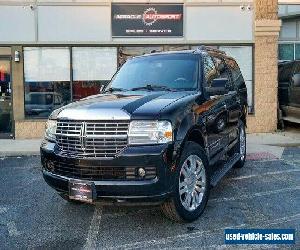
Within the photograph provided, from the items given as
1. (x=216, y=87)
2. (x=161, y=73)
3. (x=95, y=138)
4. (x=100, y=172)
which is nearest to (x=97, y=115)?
(x=95, y=138)

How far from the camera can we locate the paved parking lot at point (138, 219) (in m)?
4.55

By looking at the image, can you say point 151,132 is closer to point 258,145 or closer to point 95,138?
point 95,138

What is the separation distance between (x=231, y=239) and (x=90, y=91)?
861 centimetres

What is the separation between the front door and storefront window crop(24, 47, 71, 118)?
515 mm

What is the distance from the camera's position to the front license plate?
15.0 ft

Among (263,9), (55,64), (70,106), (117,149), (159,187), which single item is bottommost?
(159,187)

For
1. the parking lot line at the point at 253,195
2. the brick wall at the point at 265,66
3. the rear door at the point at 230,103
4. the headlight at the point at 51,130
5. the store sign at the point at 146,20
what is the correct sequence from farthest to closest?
1. the brick wall at the point at 265,66
2. the store sign at the point at 146,20
3. the rear door at the point at 230,103
4. the parking lot line at the point at 253,195
5. the headlight at the point at 51,130

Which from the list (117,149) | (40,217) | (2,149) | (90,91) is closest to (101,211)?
(40,217)

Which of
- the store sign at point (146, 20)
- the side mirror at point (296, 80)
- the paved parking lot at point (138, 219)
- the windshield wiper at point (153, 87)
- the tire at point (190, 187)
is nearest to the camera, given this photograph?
the paved parking lot at point (138, 219)

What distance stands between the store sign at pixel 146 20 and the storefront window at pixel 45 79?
1716 millimetres

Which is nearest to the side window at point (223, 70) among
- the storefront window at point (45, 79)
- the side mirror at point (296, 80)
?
the side mirror at point (296, 80)

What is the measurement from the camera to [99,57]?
12.3 m

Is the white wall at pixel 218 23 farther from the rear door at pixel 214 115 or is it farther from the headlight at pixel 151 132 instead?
the headlight at pixel 151 132

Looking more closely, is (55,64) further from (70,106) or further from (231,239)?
→ (231,239)
